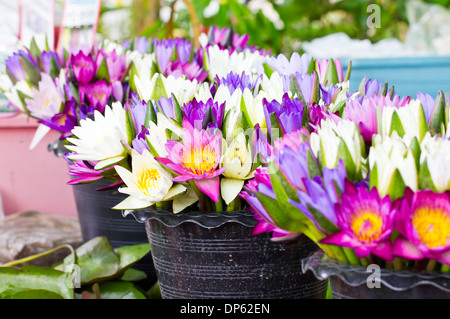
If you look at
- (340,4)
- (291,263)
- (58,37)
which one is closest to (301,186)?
(291,263)

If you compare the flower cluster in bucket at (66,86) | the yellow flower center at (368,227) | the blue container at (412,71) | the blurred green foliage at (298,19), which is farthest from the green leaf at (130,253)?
the blurred green foliage at (298,19)

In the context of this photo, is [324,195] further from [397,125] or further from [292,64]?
[292,64]

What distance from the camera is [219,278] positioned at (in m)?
0.83

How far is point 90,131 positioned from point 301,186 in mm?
383

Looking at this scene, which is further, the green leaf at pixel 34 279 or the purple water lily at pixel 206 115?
the green leaf at pixel 34 279

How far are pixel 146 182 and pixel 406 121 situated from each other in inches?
13.7

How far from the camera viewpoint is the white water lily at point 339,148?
625 millimetres

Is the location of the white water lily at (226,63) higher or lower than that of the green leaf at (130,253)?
higher

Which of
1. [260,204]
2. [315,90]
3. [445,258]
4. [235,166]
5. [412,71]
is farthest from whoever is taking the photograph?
[412,71]

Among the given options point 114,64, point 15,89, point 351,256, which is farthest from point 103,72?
point 351,256

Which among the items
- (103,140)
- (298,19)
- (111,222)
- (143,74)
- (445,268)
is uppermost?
(298,19)

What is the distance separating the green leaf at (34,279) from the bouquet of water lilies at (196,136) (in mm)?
318

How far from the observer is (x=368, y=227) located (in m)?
0.57

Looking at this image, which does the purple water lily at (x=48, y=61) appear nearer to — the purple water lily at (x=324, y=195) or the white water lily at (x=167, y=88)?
the white water lily at (x=167, y=88)
